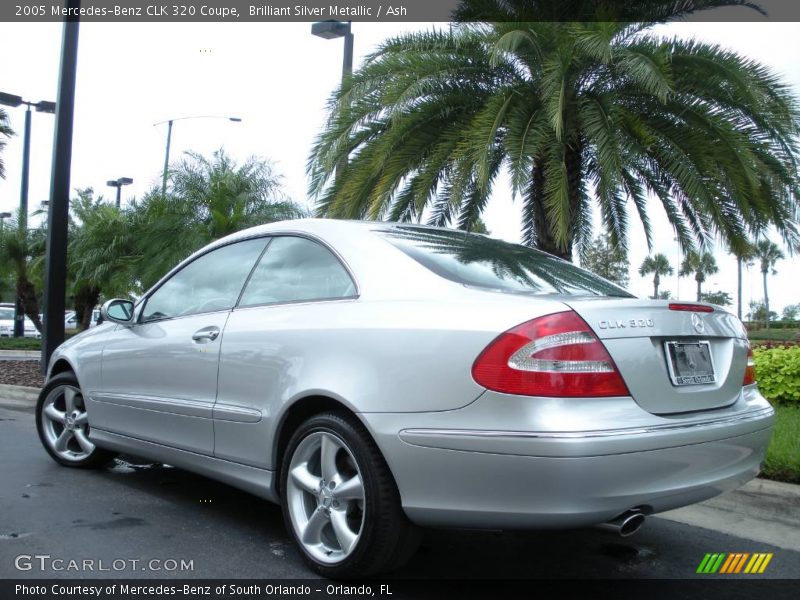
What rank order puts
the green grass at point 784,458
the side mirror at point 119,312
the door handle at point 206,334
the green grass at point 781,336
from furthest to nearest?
the green grass at point 781,336
the side mirror at point 119,312
the green grass at point 784,458
the door handle at point 206,334

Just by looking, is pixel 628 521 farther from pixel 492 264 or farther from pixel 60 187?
pixel 60 187

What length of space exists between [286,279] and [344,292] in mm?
475

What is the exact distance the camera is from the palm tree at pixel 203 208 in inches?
508

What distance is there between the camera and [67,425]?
5215 mm

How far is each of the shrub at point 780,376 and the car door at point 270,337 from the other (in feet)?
17.5

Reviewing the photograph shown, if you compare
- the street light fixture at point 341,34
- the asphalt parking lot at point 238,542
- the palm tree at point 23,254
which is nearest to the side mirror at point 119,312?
the asphalt parking lot at point 238,542

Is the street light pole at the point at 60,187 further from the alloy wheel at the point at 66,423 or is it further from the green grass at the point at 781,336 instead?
the green grass at the point at 781,336

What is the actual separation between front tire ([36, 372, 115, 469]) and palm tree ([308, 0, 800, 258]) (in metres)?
4.53

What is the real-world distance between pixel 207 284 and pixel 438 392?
1.95 metres

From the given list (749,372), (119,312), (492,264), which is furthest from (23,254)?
(749,372)

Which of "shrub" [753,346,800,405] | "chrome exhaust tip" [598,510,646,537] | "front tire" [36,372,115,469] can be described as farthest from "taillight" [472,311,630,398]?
"shrub" [753,346,800,405]

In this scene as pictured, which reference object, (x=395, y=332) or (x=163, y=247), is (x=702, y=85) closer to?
(x=395, y=332)

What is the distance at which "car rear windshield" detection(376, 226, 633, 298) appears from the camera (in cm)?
332

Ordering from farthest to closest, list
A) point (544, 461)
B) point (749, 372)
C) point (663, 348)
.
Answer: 1. point (749, 372)
2. point (663, 348)
3. point (544, 461)
